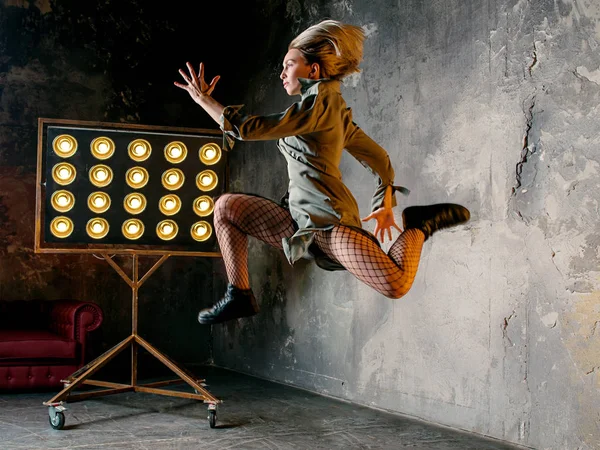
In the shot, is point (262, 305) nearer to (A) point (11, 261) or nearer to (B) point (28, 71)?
(A) point (11, 261)

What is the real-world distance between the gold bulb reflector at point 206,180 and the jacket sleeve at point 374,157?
120 centimetres

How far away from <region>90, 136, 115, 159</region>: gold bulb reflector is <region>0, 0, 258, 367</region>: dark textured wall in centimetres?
236

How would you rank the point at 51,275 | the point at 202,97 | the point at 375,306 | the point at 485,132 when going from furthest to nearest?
the point at 51,275 → the point at 375,306 → the point at 485,132 → the point at 202,97

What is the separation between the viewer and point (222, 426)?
3.73 meters

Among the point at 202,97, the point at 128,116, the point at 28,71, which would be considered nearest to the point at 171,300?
the point at 128,116

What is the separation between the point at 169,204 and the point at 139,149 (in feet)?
1.12

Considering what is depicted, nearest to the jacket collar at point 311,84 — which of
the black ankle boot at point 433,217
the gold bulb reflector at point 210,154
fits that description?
the black ankle boot at point 433,217

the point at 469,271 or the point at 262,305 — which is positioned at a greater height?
the point at 469,271

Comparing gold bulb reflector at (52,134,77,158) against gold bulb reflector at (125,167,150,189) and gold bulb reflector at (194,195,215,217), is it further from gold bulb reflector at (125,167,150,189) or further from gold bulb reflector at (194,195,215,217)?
gold bulb reflector at (194,195,215,217)

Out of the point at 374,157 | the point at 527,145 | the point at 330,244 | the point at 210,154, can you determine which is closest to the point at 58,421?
the point at 210,154

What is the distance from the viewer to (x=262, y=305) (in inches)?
227

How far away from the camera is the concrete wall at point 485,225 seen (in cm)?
314

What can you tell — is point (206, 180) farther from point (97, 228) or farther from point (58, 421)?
point (58, 421)

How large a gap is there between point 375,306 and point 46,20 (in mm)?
3830
